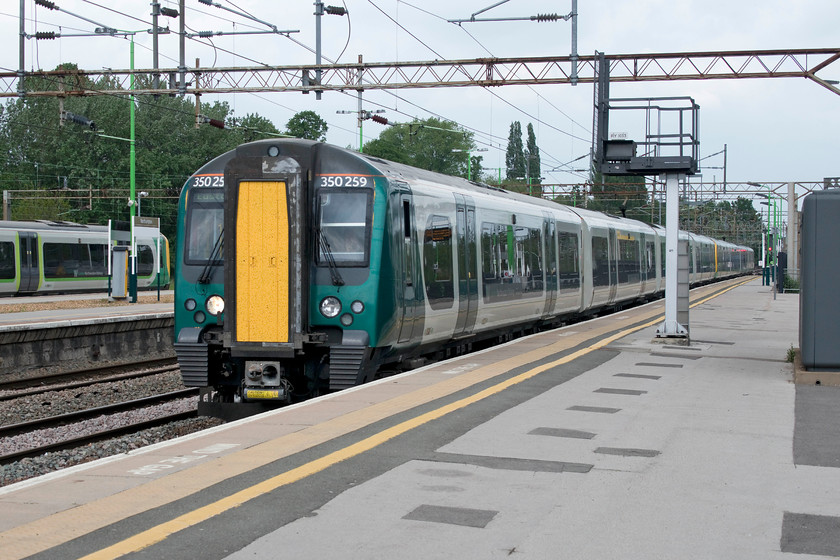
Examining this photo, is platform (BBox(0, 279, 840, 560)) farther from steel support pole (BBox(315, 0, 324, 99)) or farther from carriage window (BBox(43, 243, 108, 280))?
carriage window (BBox(43, 243, 108, 280))

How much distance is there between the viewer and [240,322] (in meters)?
11.2

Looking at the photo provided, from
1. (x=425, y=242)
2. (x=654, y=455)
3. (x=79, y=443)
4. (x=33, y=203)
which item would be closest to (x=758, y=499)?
(x=654, y=455)

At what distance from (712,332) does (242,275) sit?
12285 mm

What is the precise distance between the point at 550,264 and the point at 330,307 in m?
10.1

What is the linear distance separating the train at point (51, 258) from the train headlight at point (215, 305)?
25.8 meters

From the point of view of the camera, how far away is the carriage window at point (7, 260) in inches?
1366

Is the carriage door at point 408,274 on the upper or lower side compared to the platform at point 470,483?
upper

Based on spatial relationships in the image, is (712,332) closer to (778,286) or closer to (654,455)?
(654,455)

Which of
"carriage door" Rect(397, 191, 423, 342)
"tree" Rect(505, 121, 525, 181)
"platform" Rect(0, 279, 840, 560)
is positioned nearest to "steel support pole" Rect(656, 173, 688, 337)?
"platform" Rect(0, 279, 840, 560)

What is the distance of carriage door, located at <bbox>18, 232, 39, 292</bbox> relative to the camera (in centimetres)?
3575

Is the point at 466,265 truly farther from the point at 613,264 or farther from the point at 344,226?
the point at 613,264

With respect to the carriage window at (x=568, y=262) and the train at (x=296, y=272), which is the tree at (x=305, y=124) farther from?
the train at (x=296, y=272)

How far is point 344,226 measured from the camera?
11477 mm

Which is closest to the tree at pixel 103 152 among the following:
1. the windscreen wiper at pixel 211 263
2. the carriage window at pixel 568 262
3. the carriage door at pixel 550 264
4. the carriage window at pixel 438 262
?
the carriage window at pixel 568 262
